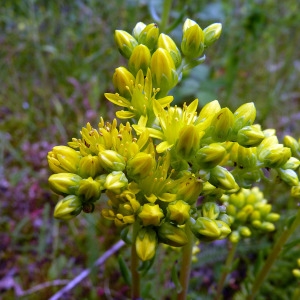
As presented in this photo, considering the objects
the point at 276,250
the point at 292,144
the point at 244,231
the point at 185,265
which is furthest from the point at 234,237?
the point at 292,144

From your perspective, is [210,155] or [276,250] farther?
[276,250]

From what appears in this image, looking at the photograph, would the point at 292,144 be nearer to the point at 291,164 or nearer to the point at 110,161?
the point at 291,164

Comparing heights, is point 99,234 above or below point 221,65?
below

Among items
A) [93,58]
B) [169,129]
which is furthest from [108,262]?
[93,58]

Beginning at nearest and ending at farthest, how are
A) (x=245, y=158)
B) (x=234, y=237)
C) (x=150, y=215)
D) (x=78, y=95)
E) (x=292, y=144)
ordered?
(x=150, y=215), (x=245, y=158), (x=292, y=144), (x=234, y=237), (x=78, y=95)

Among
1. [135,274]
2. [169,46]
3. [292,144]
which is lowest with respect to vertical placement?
[135,274]

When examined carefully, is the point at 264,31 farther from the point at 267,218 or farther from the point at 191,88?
the point at 267,218

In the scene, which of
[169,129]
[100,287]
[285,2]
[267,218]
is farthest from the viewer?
[285,2]

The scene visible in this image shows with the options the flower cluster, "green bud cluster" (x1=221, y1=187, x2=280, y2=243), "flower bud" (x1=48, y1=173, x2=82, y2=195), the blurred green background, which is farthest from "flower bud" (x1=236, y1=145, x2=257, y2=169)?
the blurred green background
